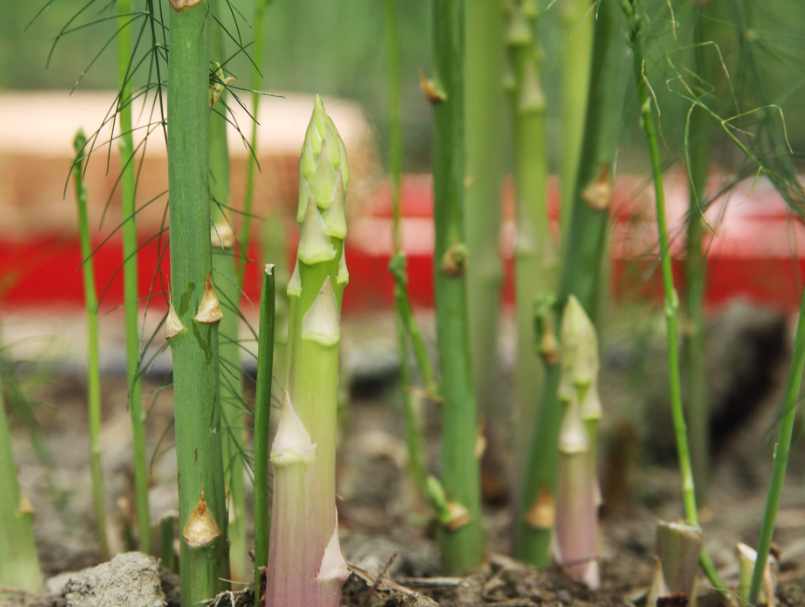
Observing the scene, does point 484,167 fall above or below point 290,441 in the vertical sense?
above

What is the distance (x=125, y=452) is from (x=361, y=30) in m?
0.84

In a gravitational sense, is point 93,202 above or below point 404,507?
above

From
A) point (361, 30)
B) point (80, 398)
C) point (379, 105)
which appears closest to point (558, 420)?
point (361, 30)

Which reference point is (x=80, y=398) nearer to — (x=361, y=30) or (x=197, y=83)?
(x=361, y=30)

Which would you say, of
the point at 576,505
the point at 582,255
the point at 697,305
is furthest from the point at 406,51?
the point at 576,505

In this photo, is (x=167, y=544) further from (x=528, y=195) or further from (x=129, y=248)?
(x=528, y=195)

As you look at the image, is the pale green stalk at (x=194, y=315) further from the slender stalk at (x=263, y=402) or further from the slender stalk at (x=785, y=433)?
the slender stalk at (x=785, y=433)

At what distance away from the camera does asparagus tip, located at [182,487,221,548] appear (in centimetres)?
35

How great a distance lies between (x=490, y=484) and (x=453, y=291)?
50cm

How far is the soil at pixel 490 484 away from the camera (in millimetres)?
475

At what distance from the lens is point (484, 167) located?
0.67m

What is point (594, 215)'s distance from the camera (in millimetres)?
488

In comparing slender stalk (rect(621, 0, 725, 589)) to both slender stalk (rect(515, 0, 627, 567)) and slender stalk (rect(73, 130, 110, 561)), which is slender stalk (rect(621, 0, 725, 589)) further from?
slender stalk (rect(73, 130, 110, 561))

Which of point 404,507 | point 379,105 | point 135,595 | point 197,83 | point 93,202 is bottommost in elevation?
point 404,507
